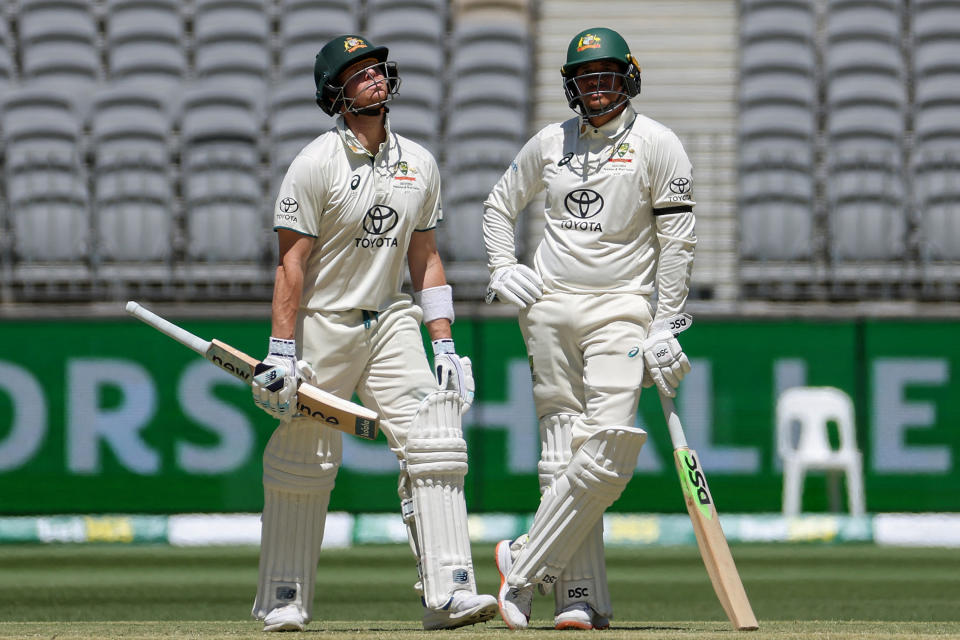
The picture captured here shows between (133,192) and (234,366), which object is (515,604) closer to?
(234,366)

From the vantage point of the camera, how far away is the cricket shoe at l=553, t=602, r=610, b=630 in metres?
4.77

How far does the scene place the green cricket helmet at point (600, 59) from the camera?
4.86 metres

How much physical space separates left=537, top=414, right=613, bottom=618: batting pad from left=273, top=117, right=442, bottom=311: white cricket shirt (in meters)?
0.72

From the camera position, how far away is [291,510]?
4.81 meters

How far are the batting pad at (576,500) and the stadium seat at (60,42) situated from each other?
26.2 feet

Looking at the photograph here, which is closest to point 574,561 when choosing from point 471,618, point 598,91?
point 471,618

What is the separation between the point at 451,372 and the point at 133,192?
5453 mm

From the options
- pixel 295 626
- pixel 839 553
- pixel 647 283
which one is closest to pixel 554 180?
pixel 647 283

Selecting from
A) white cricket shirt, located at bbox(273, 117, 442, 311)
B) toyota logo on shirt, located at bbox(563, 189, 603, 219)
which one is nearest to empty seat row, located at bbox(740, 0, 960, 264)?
toyota logo on shirt, located at bbox(563, 189, 603, 219)

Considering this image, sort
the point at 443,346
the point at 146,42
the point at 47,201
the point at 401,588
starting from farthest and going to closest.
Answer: the point at 146,42, the point at 47,201, the point at 401,588, the point at 443,346

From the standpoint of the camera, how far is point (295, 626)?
15.5ft

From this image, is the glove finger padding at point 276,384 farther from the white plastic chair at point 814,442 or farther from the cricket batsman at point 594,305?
the white plastic chair at point 814,442

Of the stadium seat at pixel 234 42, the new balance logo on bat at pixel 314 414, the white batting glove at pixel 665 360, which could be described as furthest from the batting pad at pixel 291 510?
the stadium seat at pixel 234 42

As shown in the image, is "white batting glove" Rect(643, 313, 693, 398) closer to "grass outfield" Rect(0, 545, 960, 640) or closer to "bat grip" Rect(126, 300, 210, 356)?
"grass outfield" Rect(0, 545, 960, 640)
